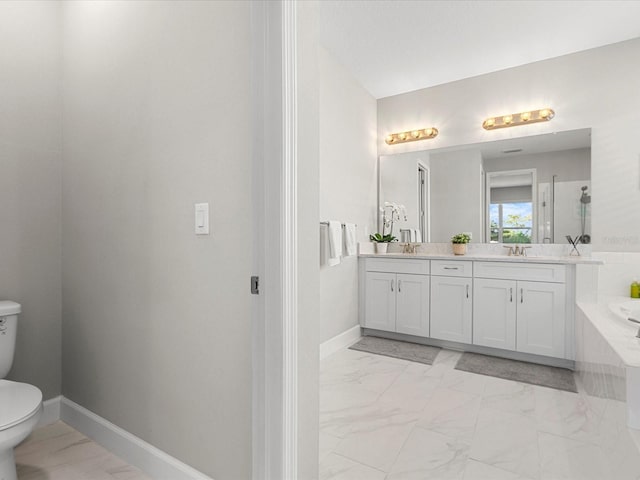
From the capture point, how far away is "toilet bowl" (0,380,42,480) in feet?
4.14

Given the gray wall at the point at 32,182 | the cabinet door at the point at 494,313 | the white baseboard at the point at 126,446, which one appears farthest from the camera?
the cabinet door at the point at 494,313

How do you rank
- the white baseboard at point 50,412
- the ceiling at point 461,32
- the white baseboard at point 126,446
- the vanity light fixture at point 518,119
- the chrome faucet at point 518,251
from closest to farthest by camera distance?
1. the white baseboard at point 126,446
2. the white baseboard at point 50,412
3. the ceiling at point 461,32
4. the vanity light fixture at point 518,119
5. the chrome faucet at point 518,251

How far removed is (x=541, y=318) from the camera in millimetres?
2852

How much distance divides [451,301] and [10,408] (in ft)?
10.1

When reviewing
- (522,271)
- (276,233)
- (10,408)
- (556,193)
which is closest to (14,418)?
(10,408)

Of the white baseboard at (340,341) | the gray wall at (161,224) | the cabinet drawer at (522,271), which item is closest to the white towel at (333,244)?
the white baseboard at (340,341)

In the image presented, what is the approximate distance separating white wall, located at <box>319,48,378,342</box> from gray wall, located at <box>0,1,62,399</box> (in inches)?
70.8

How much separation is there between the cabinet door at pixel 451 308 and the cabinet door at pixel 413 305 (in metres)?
0.07

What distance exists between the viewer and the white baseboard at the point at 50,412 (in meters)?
1.94

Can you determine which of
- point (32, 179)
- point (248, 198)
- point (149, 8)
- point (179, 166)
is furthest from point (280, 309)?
point (32, 179)

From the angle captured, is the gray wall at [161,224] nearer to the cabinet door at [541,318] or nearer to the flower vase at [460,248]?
the cabinet door at [541,318]

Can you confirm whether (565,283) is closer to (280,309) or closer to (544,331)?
(544,331)

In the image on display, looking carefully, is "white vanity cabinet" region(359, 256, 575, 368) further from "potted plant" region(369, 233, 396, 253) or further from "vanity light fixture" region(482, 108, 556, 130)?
"vanity light fixture" region(482, 108, 556, 130)

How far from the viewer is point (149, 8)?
1.54 metres
